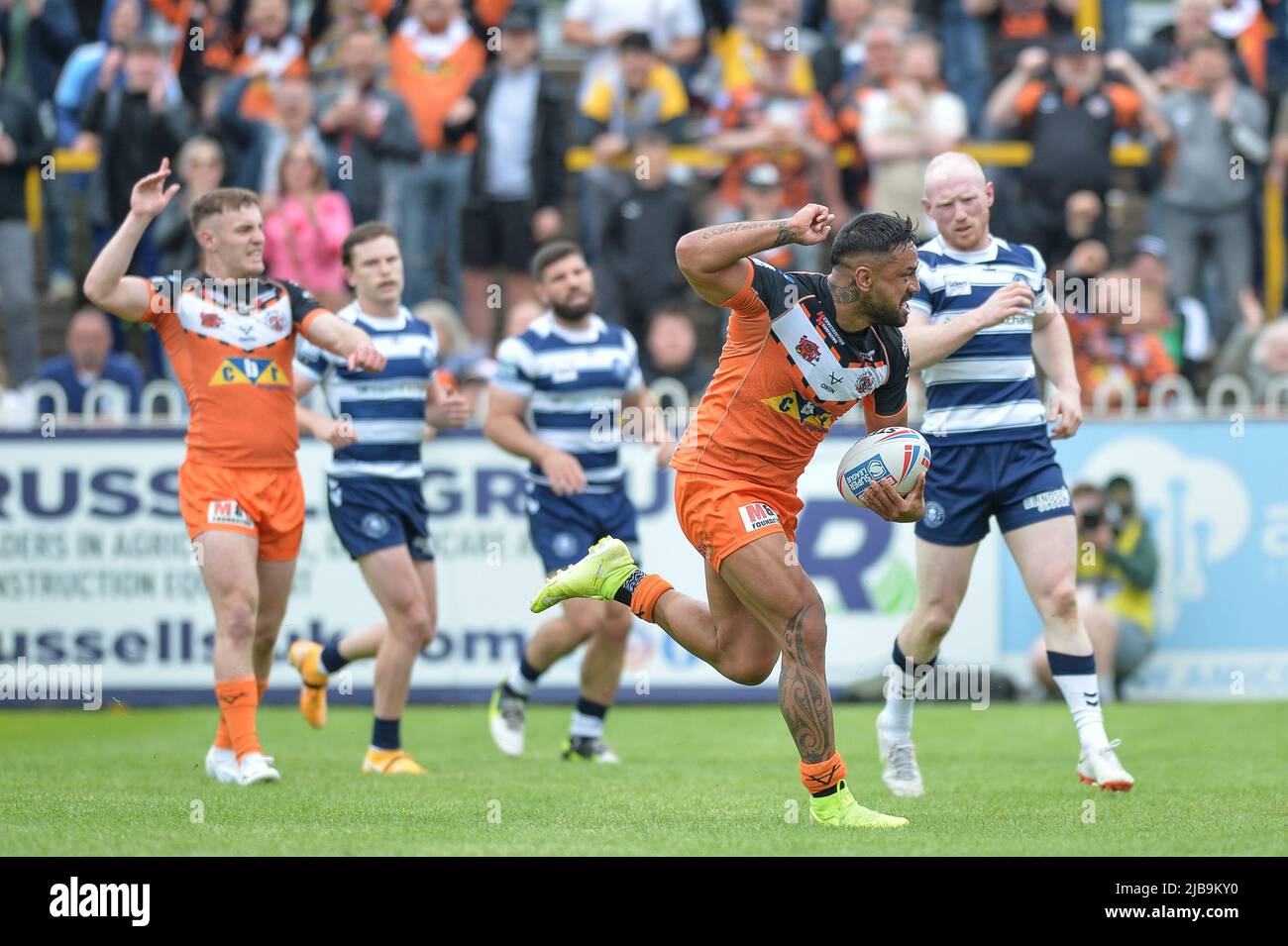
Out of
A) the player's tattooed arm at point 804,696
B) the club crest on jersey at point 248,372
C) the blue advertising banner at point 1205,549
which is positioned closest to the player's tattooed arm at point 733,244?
the player's tattooed arm at point 804,696

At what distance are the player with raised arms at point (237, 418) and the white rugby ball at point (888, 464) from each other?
2672mm

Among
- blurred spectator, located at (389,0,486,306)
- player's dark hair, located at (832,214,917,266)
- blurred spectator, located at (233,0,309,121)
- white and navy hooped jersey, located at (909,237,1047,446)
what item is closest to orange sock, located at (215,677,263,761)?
white and navy hooped jersey, located at (909,237,1047,446)

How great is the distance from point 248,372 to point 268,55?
8.55 meters

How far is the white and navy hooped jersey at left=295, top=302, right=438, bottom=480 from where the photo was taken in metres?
10.1

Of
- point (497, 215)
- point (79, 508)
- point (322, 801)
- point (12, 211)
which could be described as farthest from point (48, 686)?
point (322, 801)

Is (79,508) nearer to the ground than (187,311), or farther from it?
nearer to the ground

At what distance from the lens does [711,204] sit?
52.8 feet

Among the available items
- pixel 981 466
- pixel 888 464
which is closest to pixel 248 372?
pixel 888 464

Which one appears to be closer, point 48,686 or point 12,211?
point 48,686

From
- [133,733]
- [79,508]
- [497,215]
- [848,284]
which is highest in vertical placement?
[497,215]

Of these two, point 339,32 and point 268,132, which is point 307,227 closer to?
point 268,132

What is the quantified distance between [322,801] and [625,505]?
11.1ft
